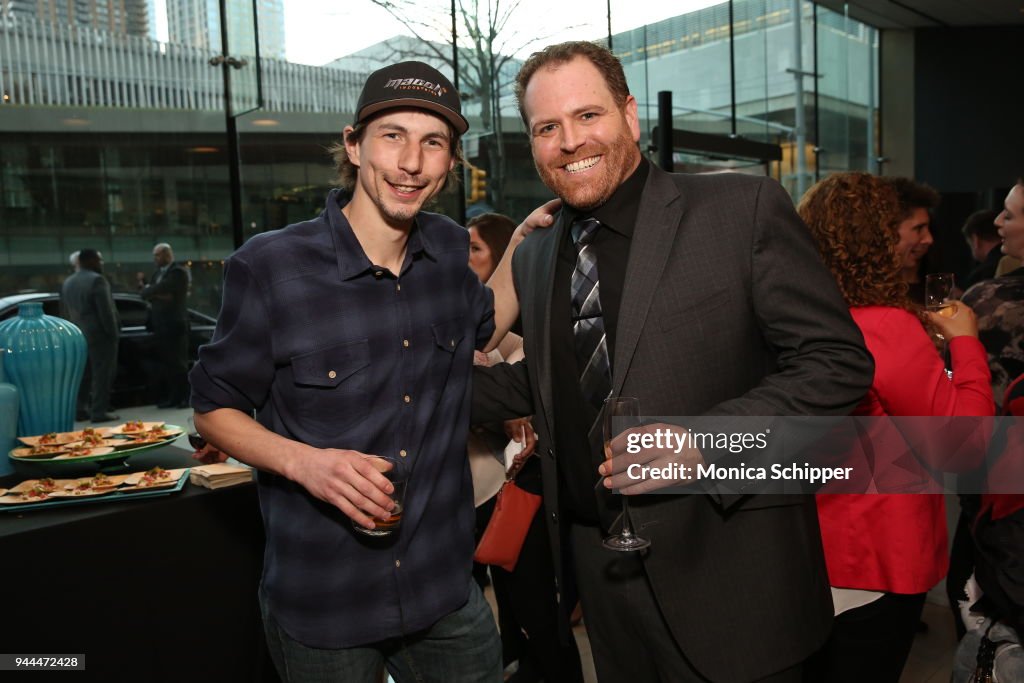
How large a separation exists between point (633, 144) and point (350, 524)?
1.04 metres

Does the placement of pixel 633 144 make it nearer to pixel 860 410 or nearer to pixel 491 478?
pixel 860 410

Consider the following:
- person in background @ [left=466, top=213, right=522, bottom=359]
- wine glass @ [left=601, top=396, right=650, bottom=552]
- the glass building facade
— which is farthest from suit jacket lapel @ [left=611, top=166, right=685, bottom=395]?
the glass building facade

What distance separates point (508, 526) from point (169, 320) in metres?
4.61

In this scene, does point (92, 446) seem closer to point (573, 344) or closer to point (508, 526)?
point (508, 526)

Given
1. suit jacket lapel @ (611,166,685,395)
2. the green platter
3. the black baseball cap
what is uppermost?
the black baseball cap

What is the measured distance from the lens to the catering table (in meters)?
1.90

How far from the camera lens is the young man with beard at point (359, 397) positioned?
153 cm

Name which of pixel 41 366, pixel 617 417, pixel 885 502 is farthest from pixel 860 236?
pixel 41 366

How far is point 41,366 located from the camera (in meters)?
2.64

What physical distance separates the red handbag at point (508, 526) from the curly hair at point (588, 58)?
1.39 metres

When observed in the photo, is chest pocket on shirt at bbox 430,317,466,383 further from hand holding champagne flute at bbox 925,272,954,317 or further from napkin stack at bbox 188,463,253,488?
hand holding champagne flute at bbox 925,272,954,317

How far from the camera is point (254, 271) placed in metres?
1.52

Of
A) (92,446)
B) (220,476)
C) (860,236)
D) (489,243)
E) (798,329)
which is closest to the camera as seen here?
(798,329)

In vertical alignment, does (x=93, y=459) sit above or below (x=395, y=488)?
below
